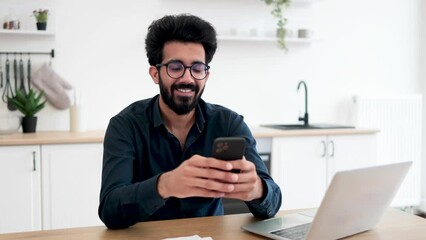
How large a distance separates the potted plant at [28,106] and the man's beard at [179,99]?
1755 millimetres

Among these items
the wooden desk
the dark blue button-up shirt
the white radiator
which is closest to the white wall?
the white radiator

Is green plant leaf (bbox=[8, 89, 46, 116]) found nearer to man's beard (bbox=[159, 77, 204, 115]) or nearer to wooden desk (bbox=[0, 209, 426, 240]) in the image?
man's beard (bbox=[159, 77, 204, 115])

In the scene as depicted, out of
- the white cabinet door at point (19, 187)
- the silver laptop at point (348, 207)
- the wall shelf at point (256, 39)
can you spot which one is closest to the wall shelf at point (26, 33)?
the white cabinet door at point (19, 187)

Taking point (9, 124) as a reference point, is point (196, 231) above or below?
below

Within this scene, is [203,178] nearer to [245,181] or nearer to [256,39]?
[245,181]

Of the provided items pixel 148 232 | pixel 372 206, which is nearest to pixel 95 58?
pixel 148 232

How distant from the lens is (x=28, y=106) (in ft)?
10.4

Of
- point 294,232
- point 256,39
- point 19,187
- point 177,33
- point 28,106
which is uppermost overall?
point 256,39

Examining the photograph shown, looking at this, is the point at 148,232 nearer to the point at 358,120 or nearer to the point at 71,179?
the point at 71,179

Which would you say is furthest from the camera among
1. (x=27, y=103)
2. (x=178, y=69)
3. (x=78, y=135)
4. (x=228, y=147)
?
(x=27, y=103)

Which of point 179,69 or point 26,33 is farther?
point 26,33

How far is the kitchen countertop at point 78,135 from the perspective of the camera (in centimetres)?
281

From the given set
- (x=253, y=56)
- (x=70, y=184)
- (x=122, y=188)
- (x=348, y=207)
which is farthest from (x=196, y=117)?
(x=253, y=56)

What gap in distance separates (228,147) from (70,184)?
193 centimetres
